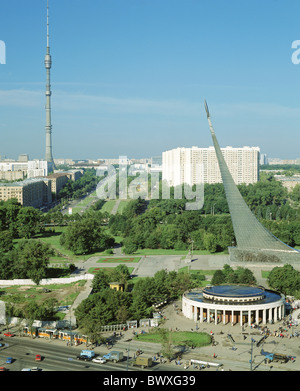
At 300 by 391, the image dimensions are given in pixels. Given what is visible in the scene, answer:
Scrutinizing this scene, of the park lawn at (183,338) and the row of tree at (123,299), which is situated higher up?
the row of tree at (123,299)

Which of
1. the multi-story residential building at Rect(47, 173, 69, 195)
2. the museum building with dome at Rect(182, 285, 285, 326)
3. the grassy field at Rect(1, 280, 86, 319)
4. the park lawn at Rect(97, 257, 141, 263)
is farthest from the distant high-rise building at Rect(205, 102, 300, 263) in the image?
the multi-story residential building at Rect(47, 173, 69, 195)

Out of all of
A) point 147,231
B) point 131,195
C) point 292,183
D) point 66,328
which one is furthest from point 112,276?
point 292,183

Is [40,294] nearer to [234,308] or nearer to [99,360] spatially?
[99,360]

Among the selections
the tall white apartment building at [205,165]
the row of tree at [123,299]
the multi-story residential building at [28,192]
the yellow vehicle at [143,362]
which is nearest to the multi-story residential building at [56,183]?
the multi-story residential building at [28,192]

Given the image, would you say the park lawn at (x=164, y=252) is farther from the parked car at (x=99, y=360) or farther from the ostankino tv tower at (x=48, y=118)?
the ostankino tv tower at (x=48, y=118)

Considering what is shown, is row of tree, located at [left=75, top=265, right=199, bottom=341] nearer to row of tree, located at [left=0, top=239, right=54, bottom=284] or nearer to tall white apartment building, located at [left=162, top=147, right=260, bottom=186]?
row of tree, located at [left=0, top=239, right=54, bottom=284]

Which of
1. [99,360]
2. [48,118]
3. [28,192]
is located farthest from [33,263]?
[48,118]

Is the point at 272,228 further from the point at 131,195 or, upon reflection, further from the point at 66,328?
the point at 131,195
